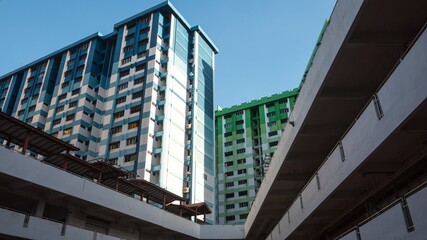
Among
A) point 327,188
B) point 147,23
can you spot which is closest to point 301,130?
point 327,188

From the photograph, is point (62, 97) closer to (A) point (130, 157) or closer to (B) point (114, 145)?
(B) point (114, 145)

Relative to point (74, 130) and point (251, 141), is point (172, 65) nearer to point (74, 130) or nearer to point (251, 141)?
point (74, 130)

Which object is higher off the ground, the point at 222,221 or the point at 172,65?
the point at 172,65

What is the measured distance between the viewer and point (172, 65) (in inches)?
2680

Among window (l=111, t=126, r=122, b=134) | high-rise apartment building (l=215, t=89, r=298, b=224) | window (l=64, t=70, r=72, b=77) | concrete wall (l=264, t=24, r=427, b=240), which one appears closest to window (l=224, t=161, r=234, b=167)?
high-rise apartment building (l=215, t=89, r=298, b=224)

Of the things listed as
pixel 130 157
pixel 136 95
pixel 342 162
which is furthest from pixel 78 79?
pixel 342 162

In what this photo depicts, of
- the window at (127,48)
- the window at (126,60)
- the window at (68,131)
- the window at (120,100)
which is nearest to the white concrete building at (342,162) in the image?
the window at (120,100)

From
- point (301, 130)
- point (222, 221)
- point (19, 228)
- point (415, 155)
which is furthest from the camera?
point (222, 221)

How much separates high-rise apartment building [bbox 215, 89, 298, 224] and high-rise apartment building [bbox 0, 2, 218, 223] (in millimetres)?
21357

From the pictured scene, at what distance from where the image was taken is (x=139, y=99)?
63719mm

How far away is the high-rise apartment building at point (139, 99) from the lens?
59562 mm

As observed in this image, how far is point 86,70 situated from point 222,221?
4382 cm

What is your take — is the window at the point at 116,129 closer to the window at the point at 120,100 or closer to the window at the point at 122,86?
the window at the point at 120,100

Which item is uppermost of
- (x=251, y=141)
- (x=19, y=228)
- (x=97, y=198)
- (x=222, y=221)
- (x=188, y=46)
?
(x=188, y=46)
